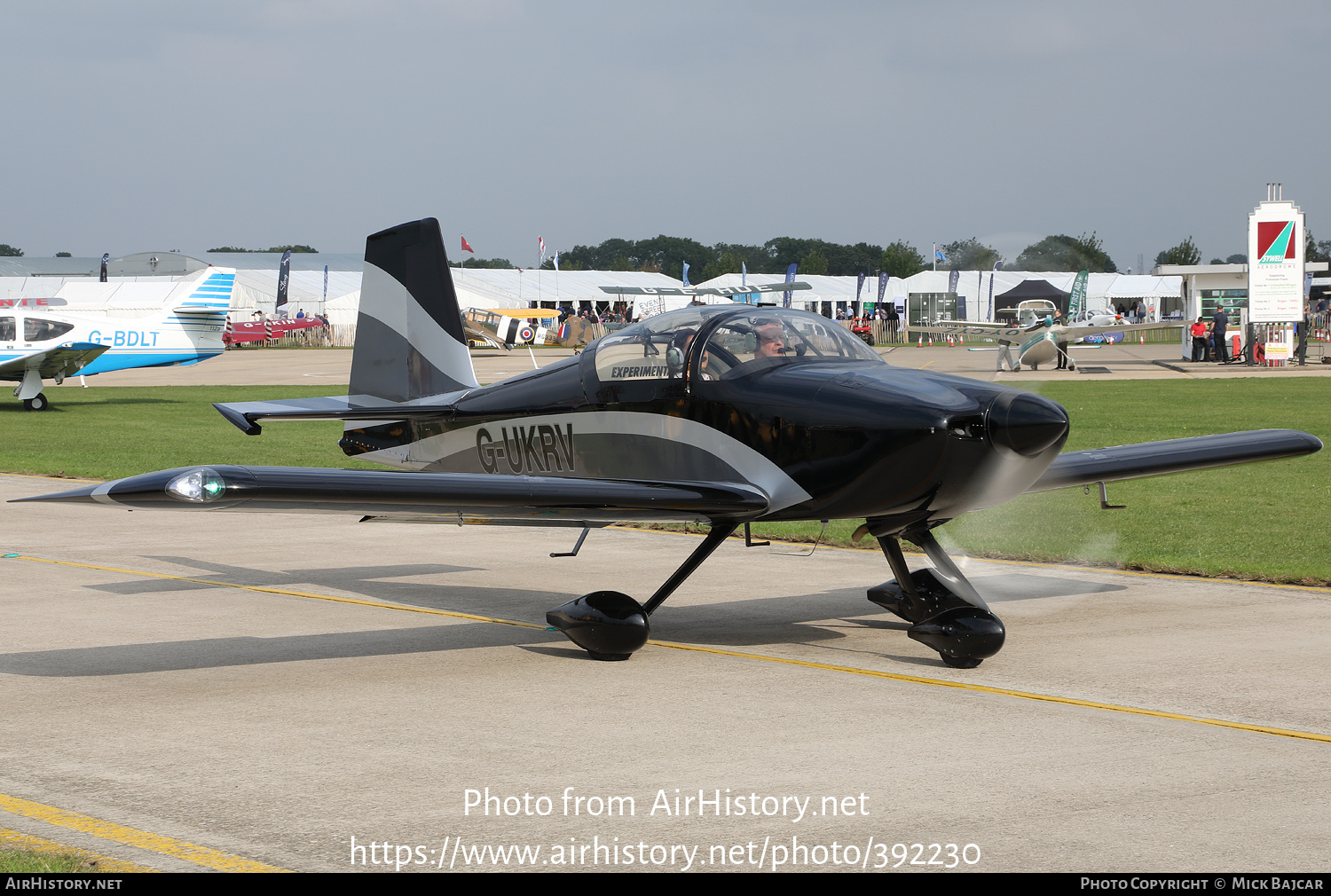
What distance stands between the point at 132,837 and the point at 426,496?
2453 mm

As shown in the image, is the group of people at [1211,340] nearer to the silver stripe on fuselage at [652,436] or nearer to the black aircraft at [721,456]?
the black aircraft at [721,456]

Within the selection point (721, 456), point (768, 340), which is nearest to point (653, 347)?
point (768, 340)

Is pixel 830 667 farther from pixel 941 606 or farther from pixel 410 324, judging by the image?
pixel 410 324

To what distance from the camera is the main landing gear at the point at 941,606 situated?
7129 mm

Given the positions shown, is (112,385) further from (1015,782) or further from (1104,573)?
(1015,782)

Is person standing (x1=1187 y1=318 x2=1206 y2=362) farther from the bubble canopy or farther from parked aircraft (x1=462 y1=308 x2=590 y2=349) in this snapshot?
the bubble canopy

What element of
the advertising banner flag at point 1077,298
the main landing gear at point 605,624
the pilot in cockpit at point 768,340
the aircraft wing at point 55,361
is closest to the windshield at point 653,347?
the pilot in cockpit at point 768,340

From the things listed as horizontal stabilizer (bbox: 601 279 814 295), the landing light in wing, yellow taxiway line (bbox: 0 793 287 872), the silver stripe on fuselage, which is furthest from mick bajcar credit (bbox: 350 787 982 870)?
horizontal stabilizer (bbox: 601 279 814 295)

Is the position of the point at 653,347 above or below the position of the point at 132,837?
above

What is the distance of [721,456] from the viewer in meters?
7.54

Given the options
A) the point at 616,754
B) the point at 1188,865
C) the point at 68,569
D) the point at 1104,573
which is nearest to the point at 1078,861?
the point at 1188,865

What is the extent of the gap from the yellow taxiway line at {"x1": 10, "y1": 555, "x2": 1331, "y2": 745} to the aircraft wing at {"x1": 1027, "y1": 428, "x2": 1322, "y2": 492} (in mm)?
1852

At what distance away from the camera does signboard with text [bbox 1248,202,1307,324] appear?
4056 cm

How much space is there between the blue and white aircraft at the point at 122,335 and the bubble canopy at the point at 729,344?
90.3 ft
